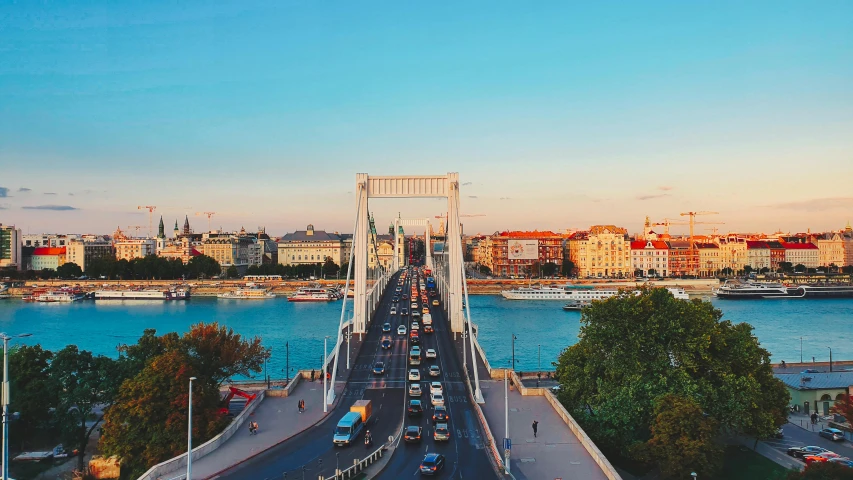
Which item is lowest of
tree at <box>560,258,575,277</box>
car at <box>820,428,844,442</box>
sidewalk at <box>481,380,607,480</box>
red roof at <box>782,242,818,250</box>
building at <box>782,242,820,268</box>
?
car at <box>820,428,844,442</box>

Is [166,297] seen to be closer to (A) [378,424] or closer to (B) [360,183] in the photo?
(B) [360,183]

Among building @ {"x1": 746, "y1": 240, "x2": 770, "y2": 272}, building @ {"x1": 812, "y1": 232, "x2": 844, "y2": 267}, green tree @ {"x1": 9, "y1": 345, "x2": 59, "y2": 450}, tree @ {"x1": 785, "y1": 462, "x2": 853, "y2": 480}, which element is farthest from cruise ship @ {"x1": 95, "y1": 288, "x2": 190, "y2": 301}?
building @ {"x1": 812, "y1": 232, "x2": 844, "y2": 267}

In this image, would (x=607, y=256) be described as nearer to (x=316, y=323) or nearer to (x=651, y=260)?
(x=651, y=260)

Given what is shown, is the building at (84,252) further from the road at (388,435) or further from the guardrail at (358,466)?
the guardrail at (358,466)

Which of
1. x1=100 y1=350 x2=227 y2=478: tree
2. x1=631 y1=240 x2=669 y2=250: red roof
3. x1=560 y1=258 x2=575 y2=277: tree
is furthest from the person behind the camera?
x1=631 y1=240 x2=669 y2=250: red roof

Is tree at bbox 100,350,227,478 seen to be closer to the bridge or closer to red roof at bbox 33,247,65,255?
the bridge

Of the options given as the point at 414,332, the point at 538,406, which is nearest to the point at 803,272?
the point at 414,332

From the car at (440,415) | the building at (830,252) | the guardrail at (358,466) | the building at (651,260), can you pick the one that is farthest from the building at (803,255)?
the guardrail at (358,466)
